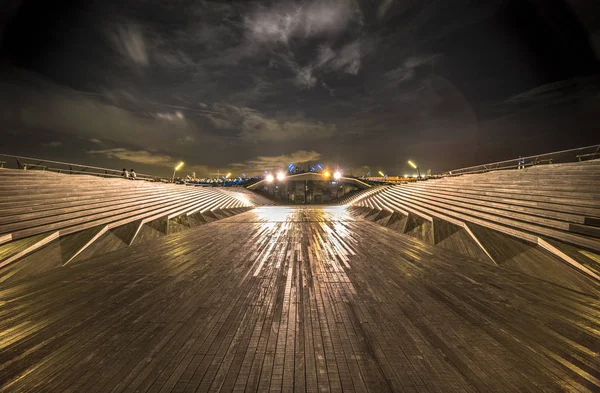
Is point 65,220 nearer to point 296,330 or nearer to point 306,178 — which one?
point 296,330

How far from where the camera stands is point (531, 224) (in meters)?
6.02

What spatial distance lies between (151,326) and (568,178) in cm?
1118

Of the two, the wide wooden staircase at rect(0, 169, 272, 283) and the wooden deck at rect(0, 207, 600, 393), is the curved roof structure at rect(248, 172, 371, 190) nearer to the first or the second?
the wide wooden staircase at rect(0, 169, 272, 283)

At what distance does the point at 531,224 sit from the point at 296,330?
274 inches

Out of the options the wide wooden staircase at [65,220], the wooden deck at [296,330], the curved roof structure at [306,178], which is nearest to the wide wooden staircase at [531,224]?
the wooden deck at [296,330]

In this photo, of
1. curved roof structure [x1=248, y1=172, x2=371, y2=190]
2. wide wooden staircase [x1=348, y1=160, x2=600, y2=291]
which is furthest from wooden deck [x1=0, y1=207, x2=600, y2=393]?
curved roof structure [x1=248, y1=172, x2=371, y2=190]

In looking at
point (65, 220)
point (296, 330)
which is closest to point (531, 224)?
point (296, 330)

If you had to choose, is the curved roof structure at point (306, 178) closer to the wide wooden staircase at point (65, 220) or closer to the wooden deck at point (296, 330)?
the wide wooden staircase at point (65, 220)

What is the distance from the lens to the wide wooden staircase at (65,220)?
5.38 metres

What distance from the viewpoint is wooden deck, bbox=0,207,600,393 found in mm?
2408

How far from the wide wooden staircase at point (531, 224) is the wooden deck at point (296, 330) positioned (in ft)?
1.59

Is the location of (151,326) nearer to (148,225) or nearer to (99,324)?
(99,324)

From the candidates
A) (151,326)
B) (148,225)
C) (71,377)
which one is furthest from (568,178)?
(148,225)

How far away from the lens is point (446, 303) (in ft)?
13.2
